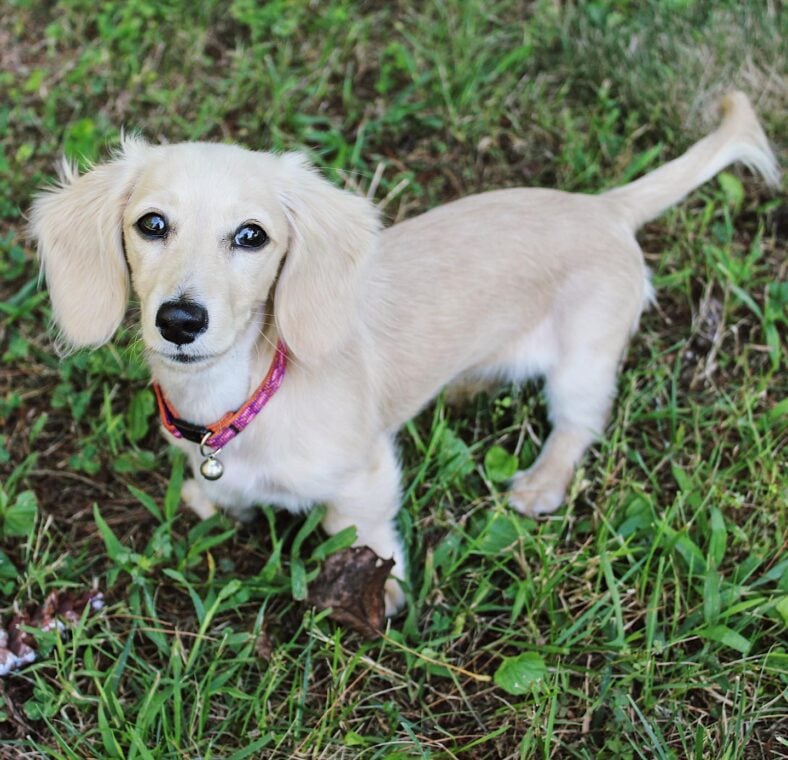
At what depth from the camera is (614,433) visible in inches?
114

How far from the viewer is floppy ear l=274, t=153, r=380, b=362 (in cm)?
220

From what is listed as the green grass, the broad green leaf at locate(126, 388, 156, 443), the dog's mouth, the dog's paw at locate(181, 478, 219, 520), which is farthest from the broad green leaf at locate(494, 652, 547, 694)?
the broad green leaf at locate(126, 388, 156, 443)

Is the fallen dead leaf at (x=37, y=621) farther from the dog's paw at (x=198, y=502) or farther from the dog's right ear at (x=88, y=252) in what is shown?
the dog's right ear at (x=88, y=252)

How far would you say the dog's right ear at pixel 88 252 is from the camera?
7.22 feet

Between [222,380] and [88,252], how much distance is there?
44cm

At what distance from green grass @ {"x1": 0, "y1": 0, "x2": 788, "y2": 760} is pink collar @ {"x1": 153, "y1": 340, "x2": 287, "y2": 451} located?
400mm

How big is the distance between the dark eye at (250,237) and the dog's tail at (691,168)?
4.09 ft

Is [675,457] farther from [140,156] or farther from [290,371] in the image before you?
[140,156]

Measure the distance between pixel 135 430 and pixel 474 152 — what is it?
70.0 inches

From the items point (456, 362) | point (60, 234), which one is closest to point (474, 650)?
point (456, 362)

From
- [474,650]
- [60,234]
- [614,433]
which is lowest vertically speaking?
[474,650]

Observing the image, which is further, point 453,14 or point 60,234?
point 453,14

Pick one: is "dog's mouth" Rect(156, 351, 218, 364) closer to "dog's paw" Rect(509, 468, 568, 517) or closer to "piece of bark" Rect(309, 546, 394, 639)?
"piece of bark" Rect(309, 546, 394, 639)

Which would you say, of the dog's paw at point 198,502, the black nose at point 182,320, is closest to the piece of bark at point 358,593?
the dog's paw at point 198,502
